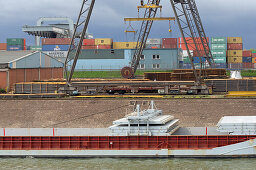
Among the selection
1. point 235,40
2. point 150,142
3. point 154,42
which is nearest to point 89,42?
point 154,42

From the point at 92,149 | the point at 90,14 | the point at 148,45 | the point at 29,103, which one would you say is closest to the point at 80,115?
the point at 29,103

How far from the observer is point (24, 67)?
57.0m

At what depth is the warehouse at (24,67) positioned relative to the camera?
52688 mm

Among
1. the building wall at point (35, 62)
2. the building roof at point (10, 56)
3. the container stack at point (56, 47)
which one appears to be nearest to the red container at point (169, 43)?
the container stack at point (56, 47)

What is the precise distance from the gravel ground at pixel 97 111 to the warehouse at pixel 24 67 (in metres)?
8.18

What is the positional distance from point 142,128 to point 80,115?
1535cm

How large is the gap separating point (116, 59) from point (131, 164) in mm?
63928

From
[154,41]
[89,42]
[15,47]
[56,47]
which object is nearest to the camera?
[56,47]

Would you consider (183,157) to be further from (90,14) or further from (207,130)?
(90,14)

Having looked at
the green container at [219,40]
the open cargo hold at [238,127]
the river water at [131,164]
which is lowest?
the river water at [131,164]

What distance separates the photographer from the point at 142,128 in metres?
29.0

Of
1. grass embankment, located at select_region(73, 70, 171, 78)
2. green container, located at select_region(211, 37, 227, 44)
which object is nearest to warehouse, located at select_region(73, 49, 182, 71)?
grass embankment, located at select_region(73, 70, 171, 78)

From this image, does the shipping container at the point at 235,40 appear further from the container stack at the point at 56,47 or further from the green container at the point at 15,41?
the green container at the point at 15,41

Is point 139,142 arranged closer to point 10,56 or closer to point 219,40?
point 10,56
